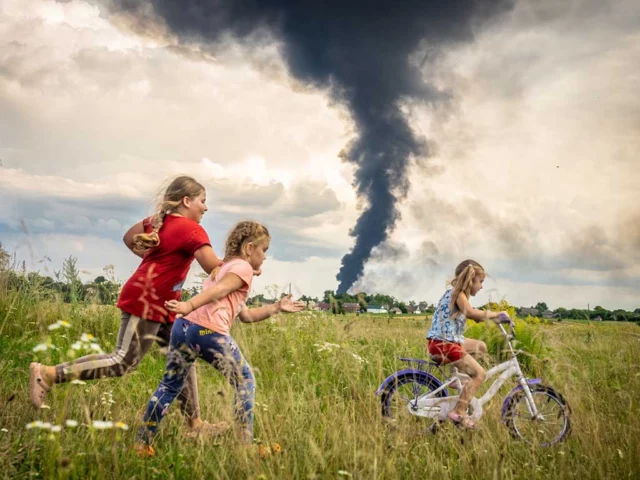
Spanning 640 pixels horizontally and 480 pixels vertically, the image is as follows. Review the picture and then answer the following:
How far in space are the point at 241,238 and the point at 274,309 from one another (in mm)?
583

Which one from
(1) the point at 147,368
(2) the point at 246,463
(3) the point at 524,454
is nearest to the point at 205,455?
(2) the point at 246,463

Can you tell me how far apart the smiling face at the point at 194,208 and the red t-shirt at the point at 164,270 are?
14 cm

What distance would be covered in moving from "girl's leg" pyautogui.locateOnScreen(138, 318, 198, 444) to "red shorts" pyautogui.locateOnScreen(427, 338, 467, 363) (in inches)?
90.2

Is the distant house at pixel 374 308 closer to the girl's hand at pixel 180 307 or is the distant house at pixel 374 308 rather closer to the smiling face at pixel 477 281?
the smiling face at pixel 477 281

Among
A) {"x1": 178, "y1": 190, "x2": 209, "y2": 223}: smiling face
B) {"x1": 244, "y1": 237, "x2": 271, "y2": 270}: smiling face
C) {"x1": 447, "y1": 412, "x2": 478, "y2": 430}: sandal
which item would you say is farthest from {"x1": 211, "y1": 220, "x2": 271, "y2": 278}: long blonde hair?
{"x1": 447, "y1": 412, "x2": 478, "y2": 430}: sandal

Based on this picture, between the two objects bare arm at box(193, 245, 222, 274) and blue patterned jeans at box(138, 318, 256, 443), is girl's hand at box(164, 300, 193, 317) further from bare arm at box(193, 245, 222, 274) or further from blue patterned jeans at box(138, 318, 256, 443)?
bare arm at box(193, 245, 222, 274)

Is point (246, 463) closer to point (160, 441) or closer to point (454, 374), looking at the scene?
point (160, 441)

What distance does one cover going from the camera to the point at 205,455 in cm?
336

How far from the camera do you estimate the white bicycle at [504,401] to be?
199 inches

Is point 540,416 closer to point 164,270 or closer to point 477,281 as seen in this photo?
point 477,281

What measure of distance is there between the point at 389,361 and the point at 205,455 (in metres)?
4.17

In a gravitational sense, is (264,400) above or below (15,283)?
below

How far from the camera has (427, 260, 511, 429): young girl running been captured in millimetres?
5012

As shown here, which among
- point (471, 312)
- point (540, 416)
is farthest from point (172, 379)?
point (540, 416)
